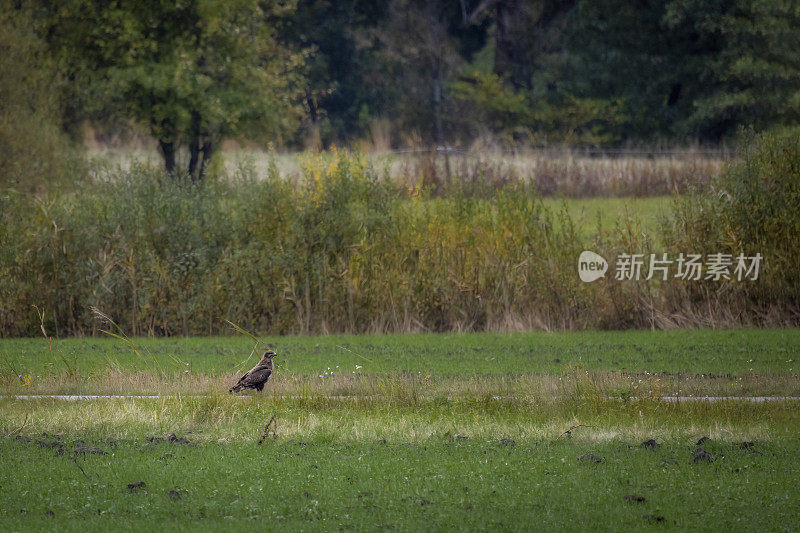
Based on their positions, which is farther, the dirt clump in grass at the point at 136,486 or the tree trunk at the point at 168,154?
the tree trunk at the point at 168,154

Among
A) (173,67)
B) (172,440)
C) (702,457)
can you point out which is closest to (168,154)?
(173,67)

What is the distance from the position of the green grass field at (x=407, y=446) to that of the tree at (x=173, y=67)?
18.0 metres

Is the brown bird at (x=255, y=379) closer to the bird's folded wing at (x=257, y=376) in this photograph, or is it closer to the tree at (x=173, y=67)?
the bird's folded wing at (x=257, y=376)

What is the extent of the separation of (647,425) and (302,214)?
1153cm

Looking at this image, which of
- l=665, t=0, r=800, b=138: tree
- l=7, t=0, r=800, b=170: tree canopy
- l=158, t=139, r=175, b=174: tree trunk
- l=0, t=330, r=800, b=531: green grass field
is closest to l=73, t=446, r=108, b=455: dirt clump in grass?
l=0, t=330, r=800, b=531: green grass field

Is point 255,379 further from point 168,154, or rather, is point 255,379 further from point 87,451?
point 168,154

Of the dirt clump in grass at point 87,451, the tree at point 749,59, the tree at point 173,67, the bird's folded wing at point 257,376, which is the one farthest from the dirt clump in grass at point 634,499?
the tree at point 749,59

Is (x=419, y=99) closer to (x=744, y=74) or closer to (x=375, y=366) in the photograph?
(x=744, y=74)

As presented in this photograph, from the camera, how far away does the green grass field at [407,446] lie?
729 centimetres

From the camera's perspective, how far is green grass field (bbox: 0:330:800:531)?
23.9ft

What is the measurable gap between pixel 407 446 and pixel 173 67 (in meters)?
25.1

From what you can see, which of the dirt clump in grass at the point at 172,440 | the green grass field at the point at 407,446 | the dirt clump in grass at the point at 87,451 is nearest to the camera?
the green grass field at the point at 407,446

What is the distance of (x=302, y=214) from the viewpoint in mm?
20516

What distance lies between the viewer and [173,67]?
105ft
